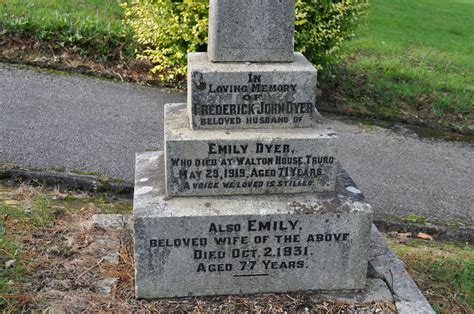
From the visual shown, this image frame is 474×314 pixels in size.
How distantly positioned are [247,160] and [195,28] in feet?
13.2

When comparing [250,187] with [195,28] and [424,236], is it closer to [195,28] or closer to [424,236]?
[424,236]

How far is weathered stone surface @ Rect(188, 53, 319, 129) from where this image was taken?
3.67 m

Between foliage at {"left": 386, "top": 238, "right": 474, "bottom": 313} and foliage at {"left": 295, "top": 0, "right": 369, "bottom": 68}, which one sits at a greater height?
foliage at {"left": 295, "top": 0, "right": 369, "bottom": 68}

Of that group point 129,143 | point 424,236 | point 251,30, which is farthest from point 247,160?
point 129,143

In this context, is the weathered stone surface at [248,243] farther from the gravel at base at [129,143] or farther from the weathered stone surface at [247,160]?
the gravel at base at [129,143]

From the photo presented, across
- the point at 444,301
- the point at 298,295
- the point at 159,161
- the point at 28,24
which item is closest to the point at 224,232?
the point at 298,295

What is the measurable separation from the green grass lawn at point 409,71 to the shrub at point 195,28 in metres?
0.93

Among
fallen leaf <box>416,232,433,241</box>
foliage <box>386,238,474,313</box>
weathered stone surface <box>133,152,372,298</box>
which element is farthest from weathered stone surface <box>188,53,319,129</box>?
fallen leaf <box>416,232,433,241</box>

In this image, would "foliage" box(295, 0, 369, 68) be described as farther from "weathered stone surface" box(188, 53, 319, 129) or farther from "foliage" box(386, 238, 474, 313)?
"weathered stone surface" box(188, 53, 319, 129)

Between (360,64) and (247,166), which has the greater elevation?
(247,166)

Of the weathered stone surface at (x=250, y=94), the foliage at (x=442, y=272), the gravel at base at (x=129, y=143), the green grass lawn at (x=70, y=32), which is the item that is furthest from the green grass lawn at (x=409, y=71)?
the weathered stone surface at (x=250, y=94)

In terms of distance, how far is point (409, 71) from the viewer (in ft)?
32.0

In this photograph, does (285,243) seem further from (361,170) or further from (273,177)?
(361,170)

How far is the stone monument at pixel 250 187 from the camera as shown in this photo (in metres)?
3.63
